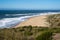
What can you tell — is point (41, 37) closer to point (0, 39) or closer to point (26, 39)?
point (26, 39)

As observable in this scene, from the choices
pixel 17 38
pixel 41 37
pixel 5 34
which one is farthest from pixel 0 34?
pixel 41 37

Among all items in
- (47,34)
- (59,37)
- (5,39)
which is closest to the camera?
(5,39)

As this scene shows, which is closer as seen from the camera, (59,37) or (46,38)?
(46,38)

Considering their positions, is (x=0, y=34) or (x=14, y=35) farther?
(x=0, y=34)

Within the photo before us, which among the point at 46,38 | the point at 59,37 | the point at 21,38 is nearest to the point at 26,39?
the point at 21,38

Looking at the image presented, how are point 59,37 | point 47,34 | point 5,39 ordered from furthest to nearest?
point 59,37 → point 47,34 → point 5,39

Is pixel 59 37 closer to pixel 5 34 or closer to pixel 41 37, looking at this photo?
pixel 41 37

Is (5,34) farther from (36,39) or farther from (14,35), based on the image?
(36,39)

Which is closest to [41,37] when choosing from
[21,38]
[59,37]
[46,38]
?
[46,38]
